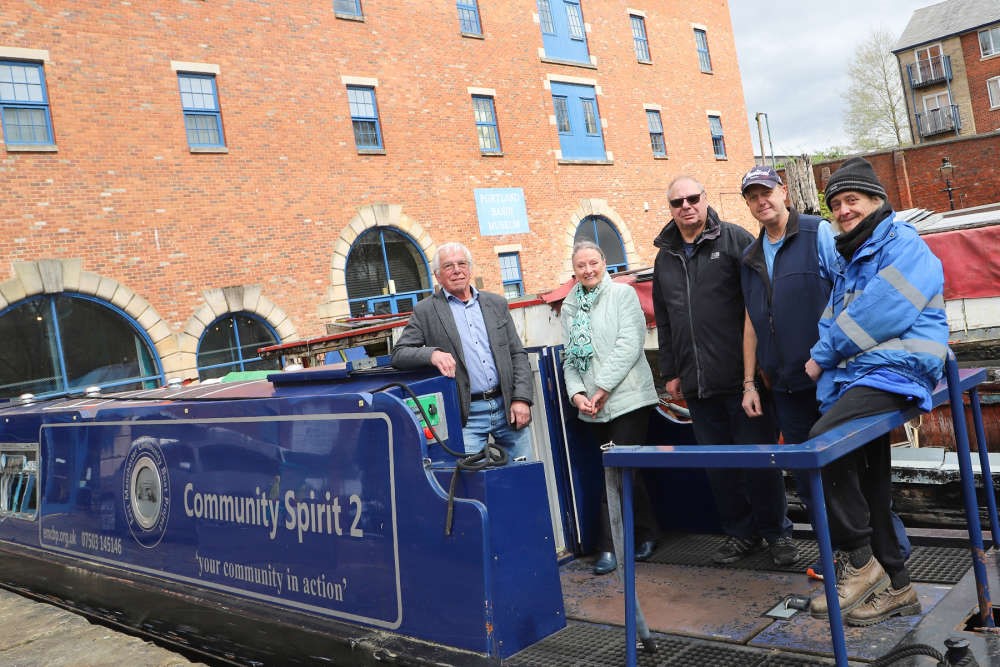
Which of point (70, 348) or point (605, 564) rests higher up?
point (70, 348)

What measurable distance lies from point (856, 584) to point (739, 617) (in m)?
0.49

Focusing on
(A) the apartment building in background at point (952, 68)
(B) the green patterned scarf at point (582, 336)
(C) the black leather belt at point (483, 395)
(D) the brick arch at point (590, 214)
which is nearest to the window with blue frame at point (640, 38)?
(D) the brick arch at point (590, 214)

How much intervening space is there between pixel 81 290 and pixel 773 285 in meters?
13.1

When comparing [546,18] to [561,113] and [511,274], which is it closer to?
[561,113]

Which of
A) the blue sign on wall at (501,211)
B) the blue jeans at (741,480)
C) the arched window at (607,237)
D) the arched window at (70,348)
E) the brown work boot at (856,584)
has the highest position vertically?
the blue sign on wall at (501,211)

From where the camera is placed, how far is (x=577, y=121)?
22.2 metres

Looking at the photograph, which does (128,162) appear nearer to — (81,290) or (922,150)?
(81,290)

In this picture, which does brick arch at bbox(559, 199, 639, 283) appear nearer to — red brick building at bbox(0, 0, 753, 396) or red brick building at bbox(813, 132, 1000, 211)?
red brick building at bbox(0, 0, 753, 396)

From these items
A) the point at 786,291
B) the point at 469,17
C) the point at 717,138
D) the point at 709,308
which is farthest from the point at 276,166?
the point at 717,138

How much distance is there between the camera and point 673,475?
449 cm

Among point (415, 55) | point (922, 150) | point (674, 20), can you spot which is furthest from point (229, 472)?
point (922, 150)

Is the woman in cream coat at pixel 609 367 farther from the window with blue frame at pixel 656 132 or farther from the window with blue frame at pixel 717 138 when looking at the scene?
the window with blue frame at pixel 717 138

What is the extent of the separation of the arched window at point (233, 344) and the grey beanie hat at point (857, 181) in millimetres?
13183

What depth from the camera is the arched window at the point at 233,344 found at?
15039 millimetres
